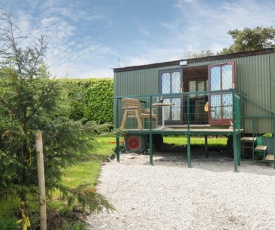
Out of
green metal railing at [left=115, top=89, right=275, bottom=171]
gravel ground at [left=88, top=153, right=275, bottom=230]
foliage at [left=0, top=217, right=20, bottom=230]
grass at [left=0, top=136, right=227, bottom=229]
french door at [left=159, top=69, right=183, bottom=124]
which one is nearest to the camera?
foliage at [left=0, top=217, right=20, bottom=230]

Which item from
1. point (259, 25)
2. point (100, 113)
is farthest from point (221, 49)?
point (100, 113)

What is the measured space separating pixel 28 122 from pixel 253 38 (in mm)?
20665

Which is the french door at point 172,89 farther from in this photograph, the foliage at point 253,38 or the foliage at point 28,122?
the foliage at point 253,38

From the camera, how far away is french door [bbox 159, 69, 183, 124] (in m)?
9.30

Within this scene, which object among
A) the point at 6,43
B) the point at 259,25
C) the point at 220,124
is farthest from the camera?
the point at 259,25

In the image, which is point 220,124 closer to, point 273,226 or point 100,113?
point 273,226

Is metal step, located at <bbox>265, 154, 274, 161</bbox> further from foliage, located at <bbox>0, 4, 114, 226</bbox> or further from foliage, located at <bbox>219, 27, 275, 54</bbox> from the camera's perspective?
foliage, located at <bbox>219, 27, 275, 54</bbox>

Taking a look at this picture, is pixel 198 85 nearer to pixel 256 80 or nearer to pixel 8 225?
pixel 256 80

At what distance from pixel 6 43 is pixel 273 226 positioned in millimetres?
3401

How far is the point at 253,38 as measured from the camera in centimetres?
2041

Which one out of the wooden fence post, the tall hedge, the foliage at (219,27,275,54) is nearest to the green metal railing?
the wooden fence post

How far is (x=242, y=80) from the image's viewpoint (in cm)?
820

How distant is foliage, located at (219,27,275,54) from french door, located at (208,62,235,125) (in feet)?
44.8

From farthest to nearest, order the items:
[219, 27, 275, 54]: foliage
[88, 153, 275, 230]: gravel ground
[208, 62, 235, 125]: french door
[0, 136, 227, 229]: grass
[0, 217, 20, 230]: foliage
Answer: [219, 27, 275, 54]: foliage → [208, 62, 235, 125]: french door → [88, 153, 275, 230]: gravel ground → [0, 136, 227, 229]: grass → [0, 217, 20, 230]: foliage
